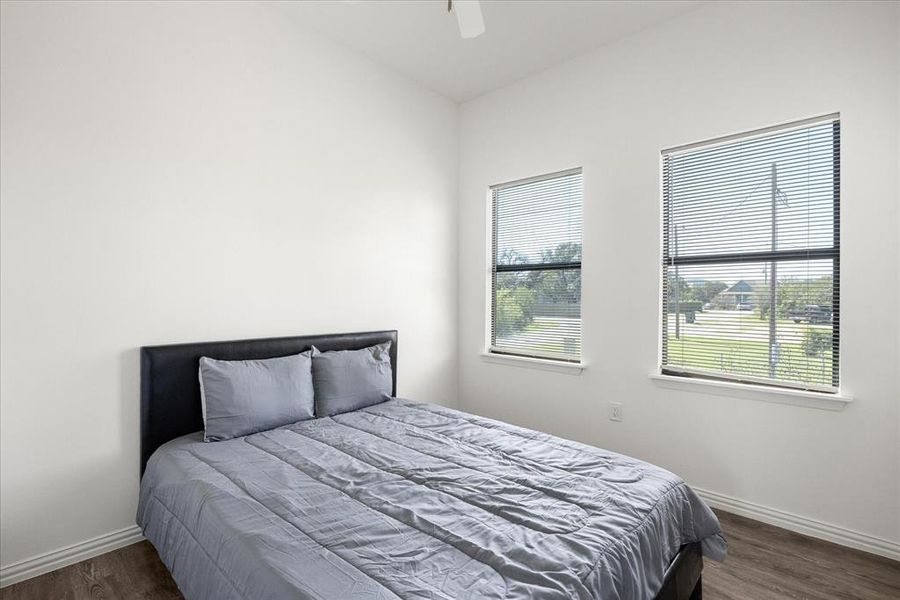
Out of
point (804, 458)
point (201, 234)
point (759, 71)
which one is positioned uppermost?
point (759, 71)

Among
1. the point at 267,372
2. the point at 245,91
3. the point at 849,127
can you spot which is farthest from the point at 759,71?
the point at 267,372

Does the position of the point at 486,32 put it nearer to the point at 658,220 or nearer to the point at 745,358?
the point at 658,220

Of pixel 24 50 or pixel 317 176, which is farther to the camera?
pixel 317 176

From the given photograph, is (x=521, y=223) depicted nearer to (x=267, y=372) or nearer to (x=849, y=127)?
(x=849, y=127)

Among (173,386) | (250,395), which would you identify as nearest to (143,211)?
(173,386)

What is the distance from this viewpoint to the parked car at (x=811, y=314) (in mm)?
2330

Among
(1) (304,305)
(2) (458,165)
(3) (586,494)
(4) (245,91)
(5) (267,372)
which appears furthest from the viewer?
(2) (458,165)

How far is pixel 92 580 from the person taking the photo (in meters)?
1.95

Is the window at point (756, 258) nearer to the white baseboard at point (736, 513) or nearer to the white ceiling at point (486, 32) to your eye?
the white baseboard at point (736, 513)

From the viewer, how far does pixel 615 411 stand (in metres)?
3.04

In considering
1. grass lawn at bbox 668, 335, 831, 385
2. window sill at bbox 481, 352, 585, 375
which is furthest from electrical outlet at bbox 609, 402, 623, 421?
grass lawn at bbox 668, 335, 831, 385

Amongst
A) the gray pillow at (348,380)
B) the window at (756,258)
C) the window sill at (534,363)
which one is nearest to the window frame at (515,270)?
the window sill at (534,363)

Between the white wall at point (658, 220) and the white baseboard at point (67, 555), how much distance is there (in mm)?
2498

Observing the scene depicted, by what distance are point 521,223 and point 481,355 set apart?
1.16 m
